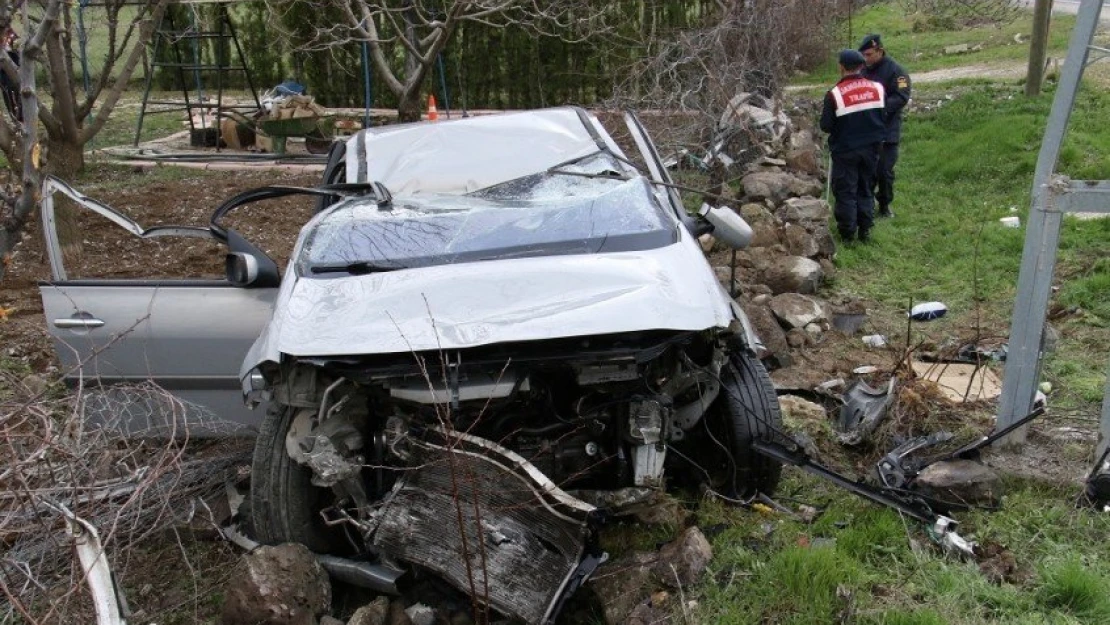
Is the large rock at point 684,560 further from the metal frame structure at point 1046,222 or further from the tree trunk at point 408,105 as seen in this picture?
the tree trunk at point 408,105

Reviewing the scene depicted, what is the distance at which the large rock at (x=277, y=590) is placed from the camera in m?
3.28

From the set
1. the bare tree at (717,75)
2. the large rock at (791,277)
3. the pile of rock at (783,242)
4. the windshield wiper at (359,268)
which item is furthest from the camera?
the bare tree at (717,75)

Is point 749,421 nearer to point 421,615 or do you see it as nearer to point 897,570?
point 897,570

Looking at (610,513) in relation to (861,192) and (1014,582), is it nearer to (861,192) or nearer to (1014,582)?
(1014,582)

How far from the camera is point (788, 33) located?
12688mm

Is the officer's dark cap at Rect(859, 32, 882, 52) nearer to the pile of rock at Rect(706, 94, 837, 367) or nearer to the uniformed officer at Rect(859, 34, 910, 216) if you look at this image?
the uniformed officer at Rect(859, 34, 910, 216)

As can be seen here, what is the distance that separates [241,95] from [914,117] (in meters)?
12.3

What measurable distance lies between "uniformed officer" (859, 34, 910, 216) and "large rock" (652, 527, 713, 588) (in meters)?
5.93

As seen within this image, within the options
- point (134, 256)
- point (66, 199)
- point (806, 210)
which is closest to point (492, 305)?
point (806, 210)

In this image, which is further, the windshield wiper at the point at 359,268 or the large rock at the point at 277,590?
the windshield wiper at the point at 359,268

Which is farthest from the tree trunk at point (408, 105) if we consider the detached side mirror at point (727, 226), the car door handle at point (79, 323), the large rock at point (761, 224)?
the detached side mirror at point (727, 226)

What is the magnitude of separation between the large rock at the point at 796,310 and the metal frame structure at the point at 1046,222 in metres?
2.33

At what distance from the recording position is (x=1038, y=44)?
37.5 feet

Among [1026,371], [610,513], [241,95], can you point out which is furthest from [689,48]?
[241,95]
